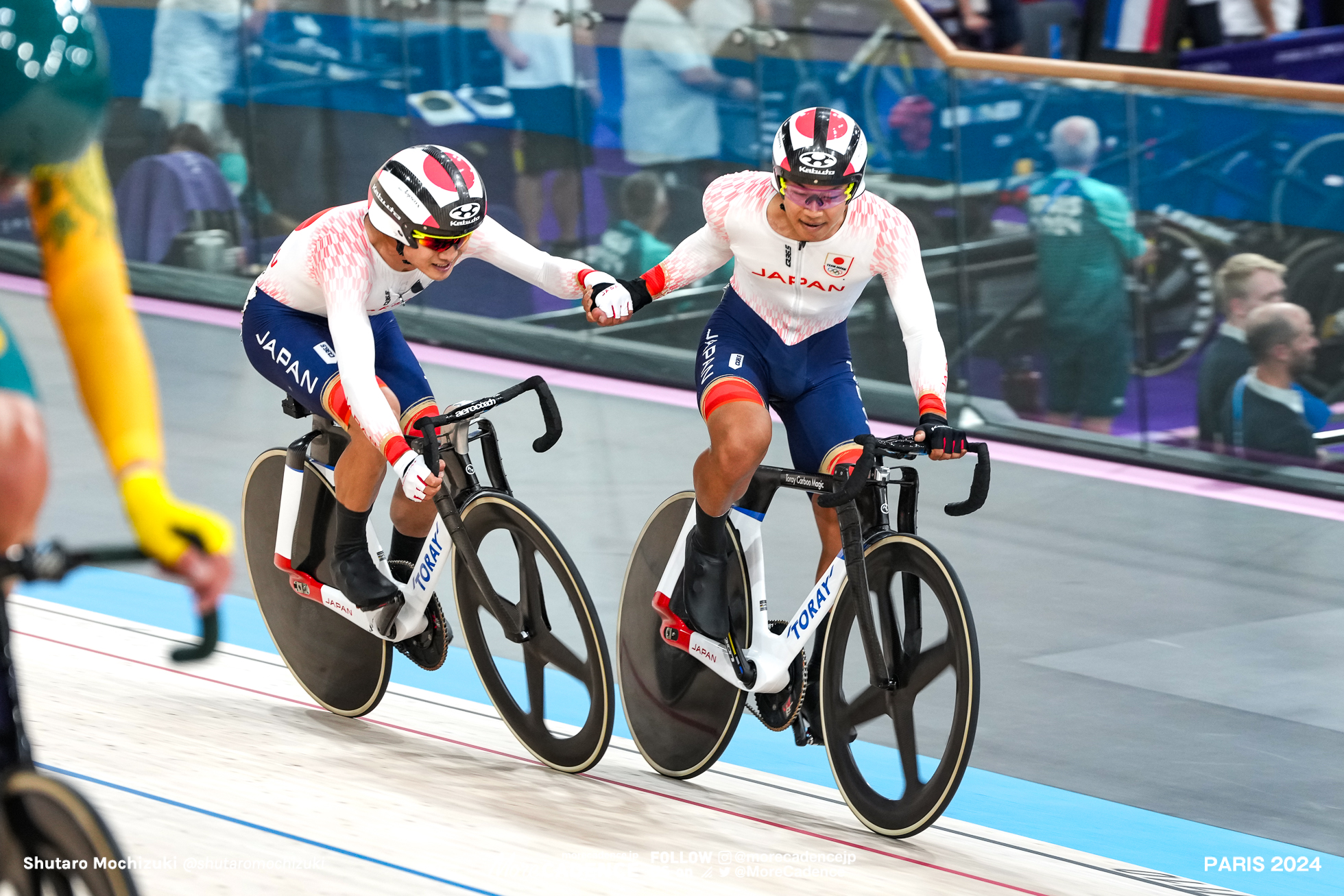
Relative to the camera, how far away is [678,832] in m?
3.95

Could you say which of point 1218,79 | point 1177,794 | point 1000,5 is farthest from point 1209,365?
point 1177,794

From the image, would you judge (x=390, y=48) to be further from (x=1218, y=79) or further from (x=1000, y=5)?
(x=1218, y=79)

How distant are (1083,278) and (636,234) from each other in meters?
2.47

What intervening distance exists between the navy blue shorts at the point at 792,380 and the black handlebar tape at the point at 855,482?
0.27 m

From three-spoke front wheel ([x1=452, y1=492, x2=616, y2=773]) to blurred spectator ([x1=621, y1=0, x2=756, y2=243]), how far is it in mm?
4478

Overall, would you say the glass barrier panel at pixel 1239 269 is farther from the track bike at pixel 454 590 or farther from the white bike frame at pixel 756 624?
the white bike frame at pixel 756 624

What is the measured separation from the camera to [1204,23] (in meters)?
8.51

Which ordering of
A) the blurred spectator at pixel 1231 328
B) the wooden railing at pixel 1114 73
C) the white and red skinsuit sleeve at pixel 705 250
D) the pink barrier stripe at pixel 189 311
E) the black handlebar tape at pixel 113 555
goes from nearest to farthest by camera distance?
the black handlebar tape at pixel 113 555 < the white and red skinsuit sleeve at pixel 705 250 < the wooden railing at pixel 1114 73 < the blurred spectator at pixel 1231 328 < the pink barrier stripe at pixel 189 311

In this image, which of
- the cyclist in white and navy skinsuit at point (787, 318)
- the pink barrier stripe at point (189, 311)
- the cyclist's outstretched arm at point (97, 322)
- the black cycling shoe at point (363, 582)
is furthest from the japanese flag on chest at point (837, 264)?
the pink barrier stripe at point (189, 311)

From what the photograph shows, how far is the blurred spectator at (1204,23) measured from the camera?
334 inches

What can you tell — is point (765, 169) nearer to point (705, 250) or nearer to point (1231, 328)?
point (1231, 328)

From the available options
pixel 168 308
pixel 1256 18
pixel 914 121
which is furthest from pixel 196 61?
pixel 1256 18

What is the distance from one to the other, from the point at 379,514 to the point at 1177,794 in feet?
11.3

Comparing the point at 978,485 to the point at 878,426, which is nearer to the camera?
the point at 978,485
